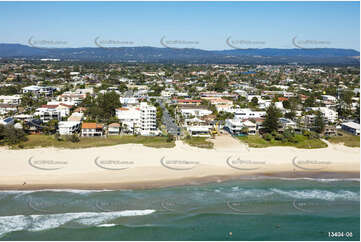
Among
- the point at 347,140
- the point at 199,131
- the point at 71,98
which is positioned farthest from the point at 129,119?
the point at 347,140

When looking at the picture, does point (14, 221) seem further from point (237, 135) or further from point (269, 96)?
point (269, 96)

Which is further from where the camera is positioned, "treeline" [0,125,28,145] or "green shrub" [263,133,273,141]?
"green shrub" [263,133,273,141]

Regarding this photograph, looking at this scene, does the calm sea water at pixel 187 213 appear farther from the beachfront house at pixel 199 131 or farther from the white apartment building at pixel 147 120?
the white apartment building at pixel 147 120

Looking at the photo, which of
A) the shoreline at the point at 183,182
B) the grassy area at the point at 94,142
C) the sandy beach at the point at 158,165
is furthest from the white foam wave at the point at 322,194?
the grassy area at the point at 94,142

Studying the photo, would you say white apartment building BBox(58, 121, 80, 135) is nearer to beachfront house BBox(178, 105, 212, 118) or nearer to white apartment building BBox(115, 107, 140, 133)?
white apartment building BBox(115, 107, 140, 133)

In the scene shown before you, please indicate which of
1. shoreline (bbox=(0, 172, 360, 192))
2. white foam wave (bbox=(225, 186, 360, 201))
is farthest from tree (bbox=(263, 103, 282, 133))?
white foam wave (bbox=(225, 186, 360, 201))

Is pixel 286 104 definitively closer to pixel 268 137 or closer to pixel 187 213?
pixel 268 137
